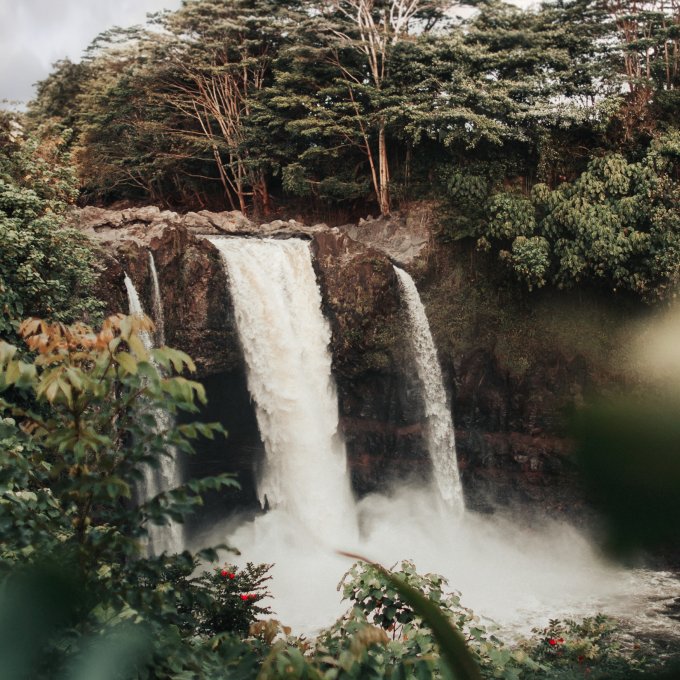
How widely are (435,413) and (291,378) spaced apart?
3786 millimetres

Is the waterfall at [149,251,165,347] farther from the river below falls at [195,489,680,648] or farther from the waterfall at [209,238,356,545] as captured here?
the river below falls at [195,489,680,648]

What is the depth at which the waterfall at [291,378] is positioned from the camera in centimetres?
1108

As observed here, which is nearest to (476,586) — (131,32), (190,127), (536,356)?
(536,356)

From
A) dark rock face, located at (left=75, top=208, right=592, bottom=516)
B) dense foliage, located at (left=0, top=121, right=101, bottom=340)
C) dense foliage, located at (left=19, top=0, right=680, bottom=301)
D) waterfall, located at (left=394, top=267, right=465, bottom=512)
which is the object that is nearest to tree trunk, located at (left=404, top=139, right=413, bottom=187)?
dense foliage, located at (left=19, top=0, right=680, bottom=301)

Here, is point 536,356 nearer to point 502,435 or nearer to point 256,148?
point 502,435

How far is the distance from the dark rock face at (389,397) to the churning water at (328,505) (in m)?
0.35

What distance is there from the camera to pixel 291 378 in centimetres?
1143

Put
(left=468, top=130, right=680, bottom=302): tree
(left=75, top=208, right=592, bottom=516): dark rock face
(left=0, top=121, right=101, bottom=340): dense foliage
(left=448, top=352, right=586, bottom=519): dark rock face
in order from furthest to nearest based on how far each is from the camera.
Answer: (left=448, top=352, right=586, bottom=519): dark rock face → (left=75, top=208, right=592, bottom=516): dark rock face → (left=468, top=130, right=680, bottom=302): tree → (left=0, top=121, right=101, bottom=340): dense foliage

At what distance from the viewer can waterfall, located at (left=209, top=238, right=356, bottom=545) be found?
36.3 feet

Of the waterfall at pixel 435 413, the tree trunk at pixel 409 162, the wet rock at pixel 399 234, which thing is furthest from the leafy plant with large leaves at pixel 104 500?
the tree trunk at pixel 409 162

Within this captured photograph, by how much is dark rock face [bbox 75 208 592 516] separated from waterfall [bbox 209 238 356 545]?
0.33 m

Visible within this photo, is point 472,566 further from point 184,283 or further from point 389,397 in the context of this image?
point 184,283

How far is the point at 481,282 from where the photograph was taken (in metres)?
13.3

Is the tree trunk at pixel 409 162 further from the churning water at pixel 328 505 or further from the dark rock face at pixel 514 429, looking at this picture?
→ the dark rock face at pixel 514 429
